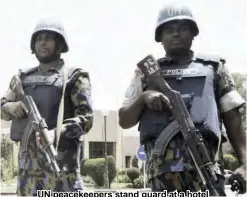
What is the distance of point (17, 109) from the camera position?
10.6ft

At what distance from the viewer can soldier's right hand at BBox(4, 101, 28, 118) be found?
322cm

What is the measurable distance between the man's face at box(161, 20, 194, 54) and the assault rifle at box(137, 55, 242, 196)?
0.13 meters

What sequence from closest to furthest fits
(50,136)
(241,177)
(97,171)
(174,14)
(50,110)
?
(241,177)
(174,14)
(50,136)
(50,110)
(97,171)

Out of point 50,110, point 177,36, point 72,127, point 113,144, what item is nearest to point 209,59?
point 177,36

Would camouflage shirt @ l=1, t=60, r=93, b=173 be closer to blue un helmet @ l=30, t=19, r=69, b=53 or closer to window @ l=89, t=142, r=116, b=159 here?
blue un helmet @ l=30, t=19, r=69, b=53

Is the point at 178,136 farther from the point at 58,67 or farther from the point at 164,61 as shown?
the point at 58,67

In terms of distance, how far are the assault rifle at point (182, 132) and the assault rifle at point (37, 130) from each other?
0.71 m

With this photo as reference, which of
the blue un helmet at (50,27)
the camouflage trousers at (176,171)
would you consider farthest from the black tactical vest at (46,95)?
the camouflage trousers at (176,171)

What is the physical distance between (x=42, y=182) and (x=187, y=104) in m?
1.11

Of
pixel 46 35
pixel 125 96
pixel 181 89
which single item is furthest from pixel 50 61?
pixel 181 89

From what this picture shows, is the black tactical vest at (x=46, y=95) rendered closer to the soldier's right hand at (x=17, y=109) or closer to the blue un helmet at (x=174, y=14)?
the soldier's right hand at (x=17, y=109)

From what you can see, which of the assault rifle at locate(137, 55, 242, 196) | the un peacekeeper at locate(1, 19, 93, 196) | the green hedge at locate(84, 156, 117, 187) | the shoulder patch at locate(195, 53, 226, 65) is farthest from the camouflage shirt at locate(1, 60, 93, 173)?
the green hedge at locate(84, 156, 117, 187)

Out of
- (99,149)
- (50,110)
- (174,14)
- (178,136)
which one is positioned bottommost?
(178,136)

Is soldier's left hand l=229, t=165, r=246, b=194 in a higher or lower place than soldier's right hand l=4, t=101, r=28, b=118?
lower
